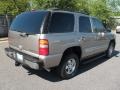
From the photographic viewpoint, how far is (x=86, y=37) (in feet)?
20.6

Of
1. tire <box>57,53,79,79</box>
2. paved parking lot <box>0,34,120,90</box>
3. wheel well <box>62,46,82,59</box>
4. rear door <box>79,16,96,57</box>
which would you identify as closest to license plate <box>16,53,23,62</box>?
paved parking lot <box>0,34,120,90</box>

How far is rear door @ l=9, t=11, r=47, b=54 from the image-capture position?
4965 mm

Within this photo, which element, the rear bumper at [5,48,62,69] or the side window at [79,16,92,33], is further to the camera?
the side window at [79,16,92,33]

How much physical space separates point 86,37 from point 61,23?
1.28m

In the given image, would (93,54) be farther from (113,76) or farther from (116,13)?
(116,13)

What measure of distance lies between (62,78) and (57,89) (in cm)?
78

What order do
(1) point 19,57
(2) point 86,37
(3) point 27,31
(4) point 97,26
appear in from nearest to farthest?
(3) point 27,31, (1) point 19,57, (2) point 86,37, (4) point 97,26

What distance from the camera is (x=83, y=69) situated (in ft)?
22.5

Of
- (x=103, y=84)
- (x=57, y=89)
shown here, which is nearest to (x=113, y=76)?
(x=103, y=84)

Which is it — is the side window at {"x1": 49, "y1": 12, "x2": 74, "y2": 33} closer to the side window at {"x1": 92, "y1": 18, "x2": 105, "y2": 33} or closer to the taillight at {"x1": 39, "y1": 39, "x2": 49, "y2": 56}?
the taillight at {"x1": 39, "y1": 39, "x2": 49, "y2": 56}

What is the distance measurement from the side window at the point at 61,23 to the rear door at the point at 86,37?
495 mm

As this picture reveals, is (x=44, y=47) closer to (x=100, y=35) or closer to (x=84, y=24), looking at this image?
(x=84, y=24)

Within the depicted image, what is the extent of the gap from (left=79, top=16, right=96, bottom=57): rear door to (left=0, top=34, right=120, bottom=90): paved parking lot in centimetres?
69

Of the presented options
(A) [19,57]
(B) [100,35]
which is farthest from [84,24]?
(A) [19,57]
